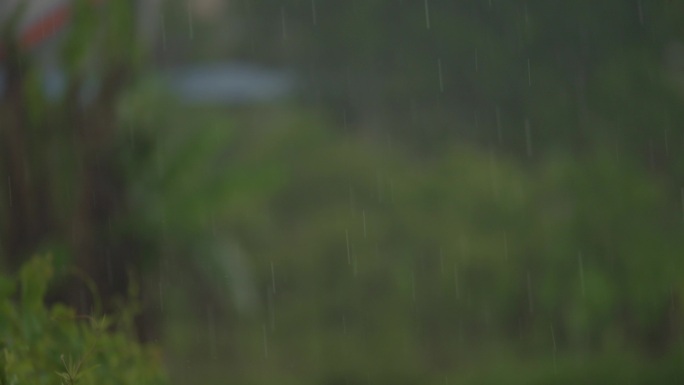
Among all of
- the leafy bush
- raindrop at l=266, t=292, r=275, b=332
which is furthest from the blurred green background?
the leafy bush

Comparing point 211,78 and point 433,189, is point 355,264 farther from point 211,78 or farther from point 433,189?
point 211,78

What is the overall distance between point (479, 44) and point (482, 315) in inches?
82.0

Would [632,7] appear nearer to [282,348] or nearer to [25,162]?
[282,348]

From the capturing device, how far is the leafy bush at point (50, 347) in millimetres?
1000

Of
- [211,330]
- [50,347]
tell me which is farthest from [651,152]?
[50,347]

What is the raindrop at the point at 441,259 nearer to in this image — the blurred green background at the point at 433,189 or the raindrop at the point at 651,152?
the blurred green background at the point at 433,189

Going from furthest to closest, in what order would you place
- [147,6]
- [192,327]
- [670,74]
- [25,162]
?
[670,74] < [192,327] < [147,6] < [25,162]

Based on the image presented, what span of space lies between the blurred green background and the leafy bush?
4996mm

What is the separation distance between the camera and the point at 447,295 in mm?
7008

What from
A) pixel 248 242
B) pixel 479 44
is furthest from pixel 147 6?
pixel 479 44

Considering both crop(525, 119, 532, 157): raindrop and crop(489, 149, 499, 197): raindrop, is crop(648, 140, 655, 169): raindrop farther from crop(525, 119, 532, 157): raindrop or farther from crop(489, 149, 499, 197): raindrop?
crop(489, 149, 499, 197): raindrop

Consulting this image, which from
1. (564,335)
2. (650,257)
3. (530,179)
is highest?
(530,179)

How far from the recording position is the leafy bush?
39.4 inches

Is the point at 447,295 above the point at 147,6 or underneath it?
underneath
